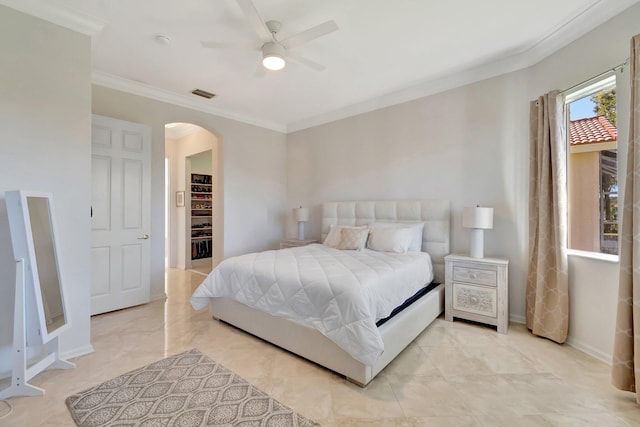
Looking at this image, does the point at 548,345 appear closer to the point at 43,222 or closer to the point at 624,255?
the point at 624,255

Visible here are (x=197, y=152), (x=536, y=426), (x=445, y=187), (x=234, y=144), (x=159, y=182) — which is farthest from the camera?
(x=197, y=152)

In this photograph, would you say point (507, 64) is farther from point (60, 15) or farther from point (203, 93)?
point (60, 15)

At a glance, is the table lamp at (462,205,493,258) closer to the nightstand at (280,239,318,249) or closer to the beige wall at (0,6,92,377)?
the nightstand at (280,239,318,249)

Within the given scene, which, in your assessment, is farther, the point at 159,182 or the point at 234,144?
the point at 234,144

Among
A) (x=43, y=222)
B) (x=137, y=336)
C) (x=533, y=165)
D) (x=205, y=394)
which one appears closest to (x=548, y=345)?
(x=533, y=165)

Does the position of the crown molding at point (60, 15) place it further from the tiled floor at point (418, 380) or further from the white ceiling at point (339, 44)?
the tiled floor at point (418, 380)

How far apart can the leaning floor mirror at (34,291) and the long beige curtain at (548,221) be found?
163 inches

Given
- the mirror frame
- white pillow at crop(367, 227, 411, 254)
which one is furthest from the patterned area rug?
white pillow at crop(367, 227, 411, 254)

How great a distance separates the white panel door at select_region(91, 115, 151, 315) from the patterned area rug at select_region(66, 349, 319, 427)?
1.77 meters

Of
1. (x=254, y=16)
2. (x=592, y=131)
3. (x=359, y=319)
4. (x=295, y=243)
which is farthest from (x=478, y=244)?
(x=254, y=16)

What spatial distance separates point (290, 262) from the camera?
281 cm

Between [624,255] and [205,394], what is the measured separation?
2.96m

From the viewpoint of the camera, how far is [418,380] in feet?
6.77

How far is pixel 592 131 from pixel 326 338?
3009 mm
